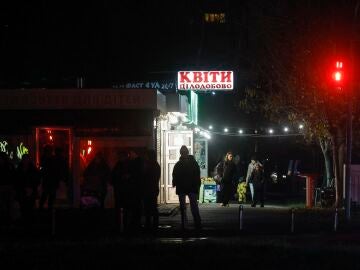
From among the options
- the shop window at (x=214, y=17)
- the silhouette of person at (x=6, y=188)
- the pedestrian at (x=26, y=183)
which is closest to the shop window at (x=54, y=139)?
the pedestrian at (x=26, y=183)

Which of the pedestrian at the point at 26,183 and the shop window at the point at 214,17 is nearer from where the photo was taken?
the pedestrian at the point at 26,183

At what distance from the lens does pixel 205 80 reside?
28.2m

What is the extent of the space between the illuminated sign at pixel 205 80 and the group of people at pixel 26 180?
29.1 feet

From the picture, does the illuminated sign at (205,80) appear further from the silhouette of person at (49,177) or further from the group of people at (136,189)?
the group of people at (136,189)

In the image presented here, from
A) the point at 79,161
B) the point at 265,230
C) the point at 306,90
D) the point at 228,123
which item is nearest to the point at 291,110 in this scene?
the point at 306,90

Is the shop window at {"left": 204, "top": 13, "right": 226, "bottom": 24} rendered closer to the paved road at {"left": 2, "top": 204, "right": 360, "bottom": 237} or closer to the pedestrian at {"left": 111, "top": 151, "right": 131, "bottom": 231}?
the paved road at {"left": 2, "top": 204, "right": 360, "bottom": 237}

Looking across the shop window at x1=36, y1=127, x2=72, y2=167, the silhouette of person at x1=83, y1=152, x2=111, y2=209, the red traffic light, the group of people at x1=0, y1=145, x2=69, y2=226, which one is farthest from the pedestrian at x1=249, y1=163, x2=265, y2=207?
the group of people at x1=0, y1=145, x2=69, y2=226

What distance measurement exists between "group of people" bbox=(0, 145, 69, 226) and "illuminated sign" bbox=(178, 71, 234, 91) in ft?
29.1

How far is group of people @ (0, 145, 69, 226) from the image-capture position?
60.9 feet

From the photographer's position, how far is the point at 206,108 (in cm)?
5447

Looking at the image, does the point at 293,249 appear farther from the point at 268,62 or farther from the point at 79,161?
the point at 268,62

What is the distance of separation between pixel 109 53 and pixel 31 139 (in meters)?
13.6

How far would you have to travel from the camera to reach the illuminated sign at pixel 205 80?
27734 mm

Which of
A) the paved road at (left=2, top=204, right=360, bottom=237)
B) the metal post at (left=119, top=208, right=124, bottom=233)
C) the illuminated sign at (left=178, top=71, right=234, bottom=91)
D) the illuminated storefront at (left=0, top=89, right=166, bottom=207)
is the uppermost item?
the illuminated sign at (left=178, top=71, right=234, bottom=91)
